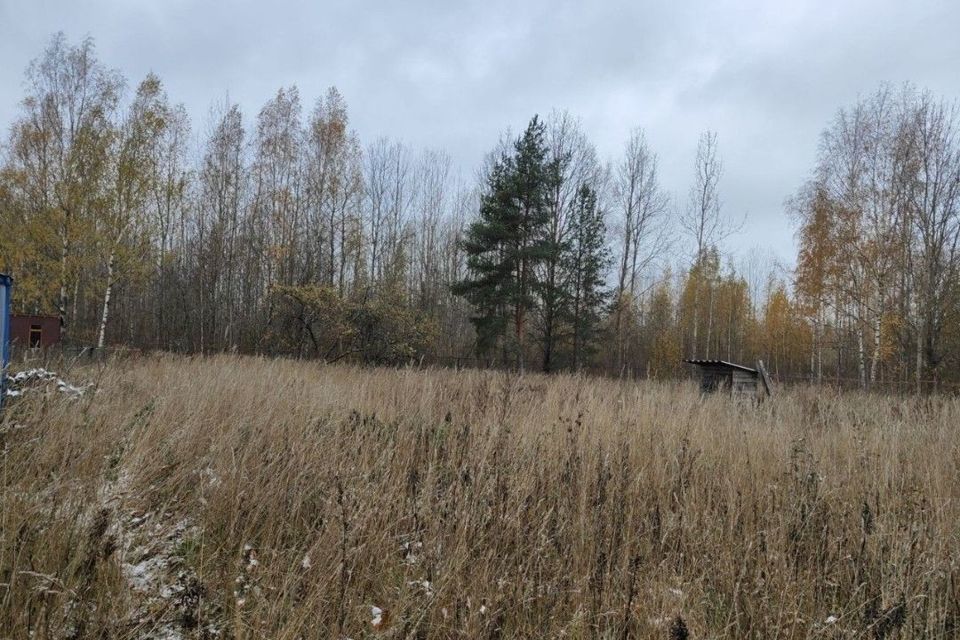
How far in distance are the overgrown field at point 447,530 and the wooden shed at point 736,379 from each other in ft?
13.9

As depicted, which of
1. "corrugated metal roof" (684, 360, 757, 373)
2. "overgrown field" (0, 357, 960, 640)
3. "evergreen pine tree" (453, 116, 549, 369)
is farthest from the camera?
"evergreen pine tree" (453, 116, 549, 369)

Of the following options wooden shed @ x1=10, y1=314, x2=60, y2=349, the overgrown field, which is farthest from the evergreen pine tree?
the overgrown field

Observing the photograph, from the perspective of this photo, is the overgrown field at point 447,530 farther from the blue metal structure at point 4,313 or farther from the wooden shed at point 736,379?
the wooden shed at point 736,379

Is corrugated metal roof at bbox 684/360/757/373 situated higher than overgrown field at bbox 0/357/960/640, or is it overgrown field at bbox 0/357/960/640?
corrugated metal roof at bbox 684/360/757/373

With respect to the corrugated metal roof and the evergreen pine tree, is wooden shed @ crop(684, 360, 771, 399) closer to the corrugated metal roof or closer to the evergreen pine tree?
the corrugated metal roof

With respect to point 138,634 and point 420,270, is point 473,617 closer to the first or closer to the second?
point 138,634

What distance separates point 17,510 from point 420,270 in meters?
29.0

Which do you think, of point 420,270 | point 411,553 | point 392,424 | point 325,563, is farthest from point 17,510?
point 420,270

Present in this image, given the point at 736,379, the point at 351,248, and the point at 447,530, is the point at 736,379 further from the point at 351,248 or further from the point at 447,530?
the point at 351,248

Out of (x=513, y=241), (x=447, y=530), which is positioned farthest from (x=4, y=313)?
(x=513, y=241)

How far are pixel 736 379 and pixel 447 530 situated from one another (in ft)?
25.5

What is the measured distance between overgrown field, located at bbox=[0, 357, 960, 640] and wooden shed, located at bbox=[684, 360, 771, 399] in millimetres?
4229

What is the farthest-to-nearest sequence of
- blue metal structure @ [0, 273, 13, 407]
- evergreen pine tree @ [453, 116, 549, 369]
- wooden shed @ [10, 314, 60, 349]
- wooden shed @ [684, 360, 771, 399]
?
evergreen pine tree @ [453, 116, 549, 369]
wooden shed @ [10, 314, 60, 349]
wooden shed @ [684, 360, 771, 399]
blue metal structure @ [0, 273, 13, 407]

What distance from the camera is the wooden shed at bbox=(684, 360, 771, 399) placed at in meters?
8.37
